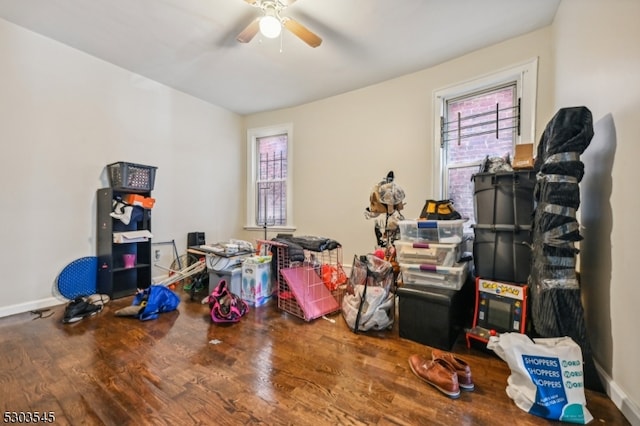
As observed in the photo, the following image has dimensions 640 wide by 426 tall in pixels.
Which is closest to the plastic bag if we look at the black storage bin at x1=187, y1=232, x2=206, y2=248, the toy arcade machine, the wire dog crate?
the toy arcade machine

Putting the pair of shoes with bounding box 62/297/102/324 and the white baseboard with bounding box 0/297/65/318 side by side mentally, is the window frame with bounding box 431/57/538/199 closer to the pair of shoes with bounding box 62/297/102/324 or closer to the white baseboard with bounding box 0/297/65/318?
the pair of shoes with bounding box 62/297/102/324

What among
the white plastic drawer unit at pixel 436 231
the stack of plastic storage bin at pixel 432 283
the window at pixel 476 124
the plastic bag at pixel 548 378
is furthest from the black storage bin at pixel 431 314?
the window at pixel 476 124

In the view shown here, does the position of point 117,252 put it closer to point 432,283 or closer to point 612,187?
point 432,283

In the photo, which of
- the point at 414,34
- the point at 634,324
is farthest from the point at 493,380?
the point at 414,34

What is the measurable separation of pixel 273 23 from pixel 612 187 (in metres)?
2.49

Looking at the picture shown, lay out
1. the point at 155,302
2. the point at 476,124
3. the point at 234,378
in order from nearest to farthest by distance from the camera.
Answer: the point at 234,378
the point at 155,302
the point at 476,124

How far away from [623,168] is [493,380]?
4.58ft

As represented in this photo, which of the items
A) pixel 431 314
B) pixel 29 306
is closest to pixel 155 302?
pixel 29 306

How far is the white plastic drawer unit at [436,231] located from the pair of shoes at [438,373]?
0.92m

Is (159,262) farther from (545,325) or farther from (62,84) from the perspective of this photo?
(545,325)

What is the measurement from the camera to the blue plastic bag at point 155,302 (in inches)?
104

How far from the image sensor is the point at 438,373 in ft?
5.29

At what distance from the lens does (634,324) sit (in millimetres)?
1319

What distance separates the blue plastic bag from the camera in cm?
263
